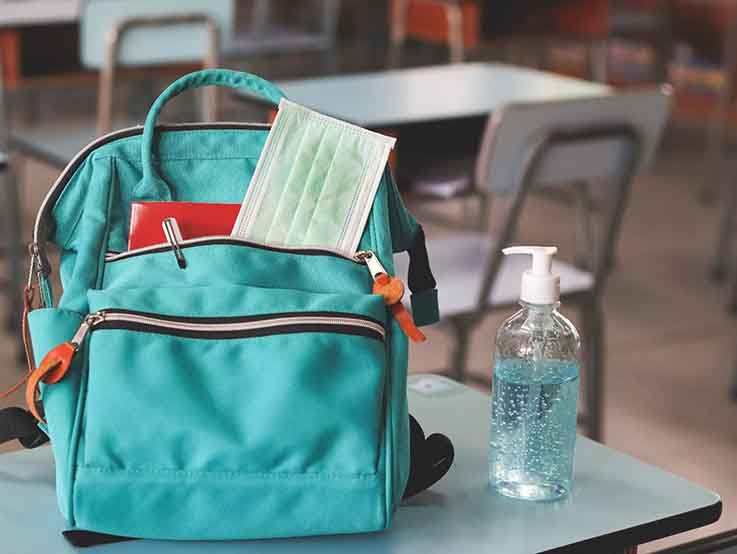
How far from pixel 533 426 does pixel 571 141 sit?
1.51 meters

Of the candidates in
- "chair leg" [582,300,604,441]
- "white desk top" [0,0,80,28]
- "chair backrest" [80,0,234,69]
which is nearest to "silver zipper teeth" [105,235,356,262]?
"chair leg" [582,300,604,441]

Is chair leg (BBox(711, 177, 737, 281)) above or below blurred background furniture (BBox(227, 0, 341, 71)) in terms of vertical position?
below

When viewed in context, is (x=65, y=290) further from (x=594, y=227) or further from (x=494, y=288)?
(x=594, y=227)

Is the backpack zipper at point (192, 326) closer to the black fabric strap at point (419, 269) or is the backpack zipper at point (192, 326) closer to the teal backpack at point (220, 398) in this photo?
the teal backpack at point (220, 398)

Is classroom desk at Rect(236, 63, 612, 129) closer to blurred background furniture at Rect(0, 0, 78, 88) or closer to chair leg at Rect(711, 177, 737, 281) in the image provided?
blurred background furniture at Rect(0, 0, 78, 88)

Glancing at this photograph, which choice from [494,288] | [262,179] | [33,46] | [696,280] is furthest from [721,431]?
[33,46]

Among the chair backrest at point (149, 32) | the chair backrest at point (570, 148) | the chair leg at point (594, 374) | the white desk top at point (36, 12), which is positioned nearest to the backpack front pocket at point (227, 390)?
the chair backrest at point (570, 148)

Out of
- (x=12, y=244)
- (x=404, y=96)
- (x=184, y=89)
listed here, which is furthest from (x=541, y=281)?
(x=12, y=244)

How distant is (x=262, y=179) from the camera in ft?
3.66

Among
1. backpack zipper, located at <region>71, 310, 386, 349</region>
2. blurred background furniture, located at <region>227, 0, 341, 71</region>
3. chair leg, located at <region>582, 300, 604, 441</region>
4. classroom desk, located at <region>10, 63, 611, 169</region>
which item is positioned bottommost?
chair leg, located at <region>582, 300, 604, 441</region>

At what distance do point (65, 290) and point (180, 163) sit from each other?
0.15m

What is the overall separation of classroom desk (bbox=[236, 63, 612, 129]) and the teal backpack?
1808 millimetres

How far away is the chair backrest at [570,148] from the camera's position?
101 inches

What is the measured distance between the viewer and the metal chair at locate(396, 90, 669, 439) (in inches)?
101
